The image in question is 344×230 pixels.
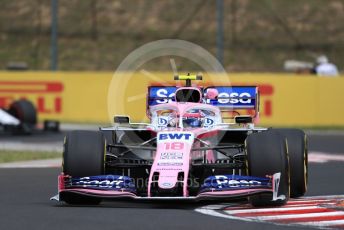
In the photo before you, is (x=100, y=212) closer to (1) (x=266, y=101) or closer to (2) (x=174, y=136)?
(2) (x=174, y=136)

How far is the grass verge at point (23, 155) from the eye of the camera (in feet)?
67.6

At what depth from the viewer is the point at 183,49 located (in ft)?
51.3

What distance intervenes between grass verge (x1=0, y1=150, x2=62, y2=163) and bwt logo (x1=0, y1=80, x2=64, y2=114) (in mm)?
9682

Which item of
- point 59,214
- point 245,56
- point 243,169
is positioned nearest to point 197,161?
point 243,169

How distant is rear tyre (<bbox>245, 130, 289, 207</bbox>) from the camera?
1224cm

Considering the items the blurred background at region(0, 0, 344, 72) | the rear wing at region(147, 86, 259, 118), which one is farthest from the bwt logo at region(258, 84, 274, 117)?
the rear wing at region(147, 86, 259, 118)

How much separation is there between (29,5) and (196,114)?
108 ft

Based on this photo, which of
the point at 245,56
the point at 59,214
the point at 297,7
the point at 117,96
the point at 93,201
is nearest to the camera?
the point at 59,214

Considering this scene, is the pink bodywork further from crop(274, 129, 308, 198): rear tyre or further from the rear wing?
the rear wing

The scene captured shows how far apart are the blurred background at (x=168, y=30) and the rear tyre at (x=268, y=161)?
2914 centimetres

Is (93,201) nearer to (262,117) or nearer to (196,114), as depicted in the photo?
(196,114)

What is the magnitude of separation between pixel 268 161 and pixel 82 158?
7.12 ft

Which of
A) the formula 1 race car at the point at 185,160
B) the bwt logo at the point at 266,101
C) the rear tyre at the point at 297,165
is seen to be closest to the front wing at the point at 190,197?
the formula 1 race car at the point at 185,160

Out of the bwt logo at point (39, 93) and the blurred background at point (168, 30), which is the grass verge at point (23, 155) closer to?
the bwt logo at point (39, 93)
